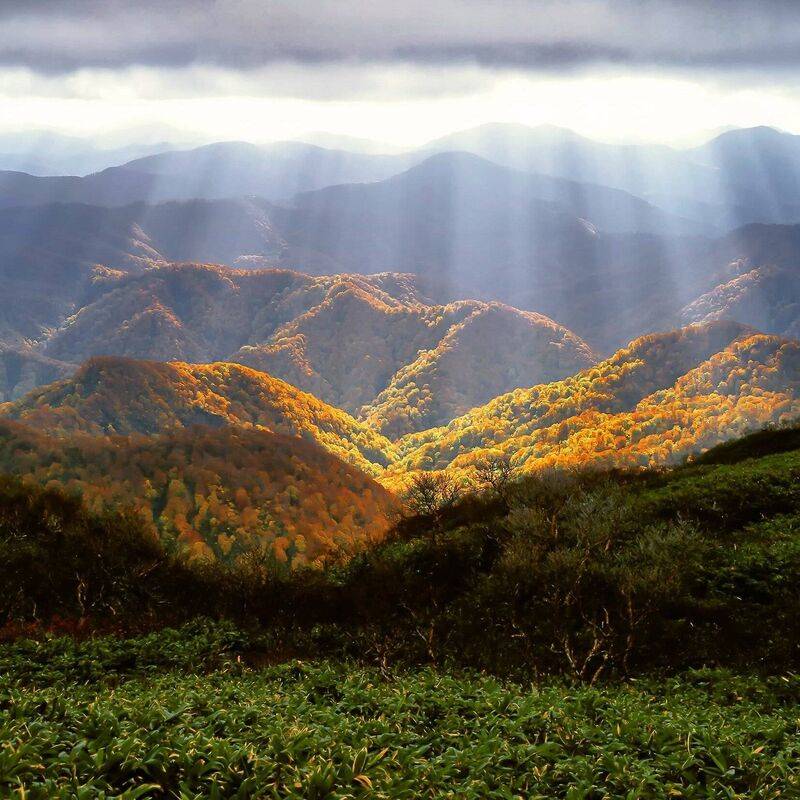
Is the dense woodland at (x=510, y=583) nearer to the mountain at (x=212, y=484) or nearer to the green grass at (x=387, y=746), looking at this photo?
the green grass at (x=387, y=746)

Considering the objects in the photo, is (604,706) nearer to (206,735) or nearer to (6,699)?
(206,735)

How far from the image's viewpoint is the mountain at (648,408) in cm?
14212

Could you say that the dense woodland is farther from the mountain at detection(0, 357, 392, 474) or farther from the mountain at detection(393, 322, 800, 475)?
the mountain at detection(393, 322, 800, 475)

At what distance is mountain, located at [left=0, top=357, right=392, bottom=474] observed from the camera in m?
135

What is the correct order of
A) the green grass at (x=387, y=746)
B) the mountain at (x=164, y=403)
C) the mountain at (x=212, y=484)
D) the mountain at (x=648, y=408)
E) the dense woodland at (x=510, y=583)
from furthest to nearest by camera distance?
the mountain at (x=648, y=408) < the mountain at (x=164, y=403) < the mountain at (x=212, y=484) < the dense woodland at (x=510, y=583) < the green grass at (x=387, y=746)

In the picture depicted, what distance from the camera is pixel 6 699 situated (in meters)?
7.87

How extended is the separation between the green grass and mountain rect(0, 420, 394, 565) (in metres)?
34.7

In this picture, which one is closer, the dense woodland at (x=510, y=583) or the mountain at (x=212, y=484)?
the dense woodland at (x=510, y=583)

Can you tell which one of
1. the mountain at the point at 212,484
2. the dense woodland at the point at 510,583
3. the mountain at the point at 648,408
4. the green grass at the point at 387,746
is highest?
the green grass at the point at 387,746

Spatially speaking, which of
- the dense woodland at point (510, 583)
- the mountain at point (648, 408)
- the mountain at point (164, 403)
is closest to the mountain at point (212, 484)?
the dense woodland at point (510, 583)

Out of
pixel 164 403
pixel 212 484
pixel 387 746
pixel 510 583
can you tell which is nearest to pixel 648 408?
pixel 164 403

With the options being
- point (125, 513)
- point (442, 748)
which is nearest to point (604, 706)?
point (442, 748)

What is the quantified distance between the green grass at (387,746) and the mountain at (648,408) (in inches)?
4814

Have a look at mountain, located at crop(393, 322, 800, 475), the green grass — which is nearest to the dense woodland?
the green grass
